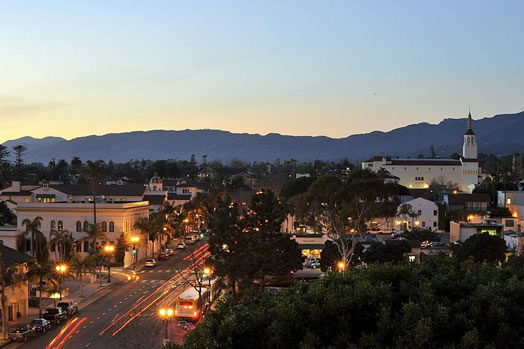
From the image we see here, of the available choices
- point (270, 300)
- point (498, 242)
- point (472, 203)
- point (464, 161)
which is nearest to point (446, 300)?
point (270, 300)

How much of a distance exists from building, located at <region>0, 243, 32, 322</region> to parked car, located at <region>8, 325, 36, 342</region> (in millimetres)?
3372

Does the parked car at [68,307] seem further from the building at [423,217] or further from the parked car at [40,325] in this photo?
the building at [423,217]

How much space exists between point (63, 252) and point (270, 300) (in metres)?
42.0

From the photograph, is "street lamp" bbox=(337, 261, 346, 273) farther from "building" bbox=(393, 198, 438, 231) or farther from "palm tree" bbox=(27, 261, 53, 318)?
"building" bbox=(393, 198, 438, 231)

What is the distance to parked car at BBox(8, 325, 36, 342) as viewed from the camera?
3112cm

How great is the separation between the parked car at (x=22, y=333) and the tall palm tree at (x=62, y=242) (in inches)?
721

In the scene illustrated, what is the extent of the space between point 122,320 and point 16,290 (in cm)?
641

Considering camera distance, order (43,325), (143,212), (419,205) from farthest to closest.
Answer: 1. (419,205)
2. (143,212)
3. (43,325)

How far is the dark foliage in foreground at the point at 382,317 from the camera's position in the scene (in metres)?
13.1

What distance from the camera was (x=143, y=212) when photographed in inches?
2645

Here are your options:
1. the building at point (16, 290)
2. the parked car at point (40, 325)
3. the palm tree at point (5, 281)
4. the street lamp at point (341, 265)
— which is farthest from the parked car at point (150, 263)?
the parked car at point (40, 325)

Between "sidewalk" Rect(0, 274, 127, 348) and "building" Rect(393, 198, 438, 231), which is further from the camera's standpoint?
"building" Rect(393, 198, 438, 231)

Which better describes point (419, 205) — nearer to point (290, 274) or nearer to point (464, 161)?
point (290, 274)

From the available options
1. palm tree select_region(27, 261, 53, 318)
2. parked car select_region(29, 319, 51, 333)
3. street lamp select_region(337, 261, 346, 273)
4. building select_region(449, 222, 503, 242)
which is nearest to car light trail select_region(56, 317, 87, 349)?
parked car select_region(29, 319, 51, 333)
